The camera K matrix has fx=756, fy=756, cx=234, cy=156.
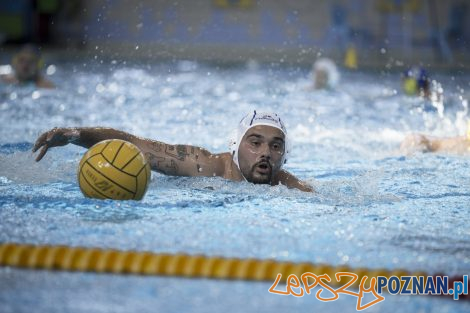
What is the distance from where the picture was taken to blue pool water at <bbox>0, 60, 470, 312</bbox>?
9.19 ft

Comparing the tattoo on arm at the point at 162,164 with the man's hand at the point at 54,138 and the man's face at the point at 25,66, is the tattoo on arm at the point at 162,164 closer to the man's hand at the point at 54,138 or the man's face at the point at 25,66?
the man's hand at the point at 54,138

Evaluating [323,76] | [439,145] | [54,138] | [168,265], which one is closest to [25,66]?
[323,76]

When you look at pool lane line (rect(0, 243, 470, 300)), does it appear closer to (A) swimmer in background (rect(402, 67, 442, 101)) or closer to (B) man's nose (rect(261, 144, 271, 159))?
(B) man's nose (rect(261, 144, 271, 159))

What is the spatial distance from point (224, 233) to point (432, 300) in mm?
1153

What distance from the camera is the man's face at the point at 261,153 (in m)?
4.45

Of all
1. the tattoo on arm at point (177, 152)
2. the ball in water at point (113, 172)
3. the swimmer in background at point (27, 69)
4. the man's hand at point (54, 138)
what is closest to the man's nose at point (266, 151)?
the tattoo on arm at point (177, 152)

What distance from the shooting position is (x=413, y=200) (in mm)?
4676

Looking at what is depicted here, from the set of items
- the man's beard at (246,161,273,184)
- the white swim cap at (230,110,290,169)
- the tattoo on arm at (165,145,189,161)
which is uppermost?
the white swim cap at (230,110,290,169)

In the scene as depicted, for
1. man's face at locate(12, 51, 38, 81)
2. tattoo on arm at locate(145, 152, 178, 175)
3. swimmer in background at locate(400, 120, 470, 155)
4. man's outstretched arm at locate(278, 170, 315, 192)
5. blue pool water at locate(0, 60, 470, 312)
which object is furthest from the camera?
man's face at locate(12, 51, 38, 81)

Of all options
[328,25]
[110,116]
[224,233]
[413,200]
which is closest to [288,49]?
[328,25]

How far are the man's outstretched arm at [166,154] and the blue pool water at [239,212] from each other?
0.09 m

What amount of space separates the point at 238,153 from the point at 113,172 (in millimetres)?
893

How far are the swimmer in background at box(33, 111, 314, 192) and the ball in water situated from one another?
1.17 ft

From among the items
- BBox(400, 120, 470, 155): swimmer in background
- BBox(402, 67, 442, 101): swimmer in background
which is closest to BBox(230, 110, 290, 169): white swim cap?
BBox(400, 120, 470, 155): swimmer in background
